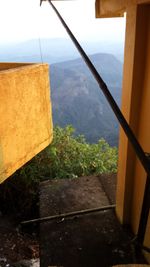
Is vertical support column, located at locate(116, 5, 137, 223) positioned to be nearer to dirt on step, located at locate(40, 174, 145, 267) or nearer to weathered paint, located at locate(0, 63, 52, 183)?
dirt on step, located at locate(40, 174, 145, 267)

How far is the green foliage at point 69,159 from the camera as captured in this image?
7.35 meters

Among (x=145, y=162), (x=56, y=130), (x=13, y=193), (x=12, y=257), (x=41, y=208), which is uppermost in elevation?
(x=145, y=162)

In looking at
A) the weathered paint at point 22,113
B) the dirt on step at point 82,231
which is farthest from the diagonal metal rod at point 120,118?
the weathered paint at point 22,113

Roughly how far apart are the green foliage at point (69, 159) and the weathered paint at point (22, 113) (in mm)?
2016

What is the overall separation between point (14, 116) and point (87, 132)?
23.5 meters

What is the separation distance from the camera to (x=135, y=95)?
7.69 feet

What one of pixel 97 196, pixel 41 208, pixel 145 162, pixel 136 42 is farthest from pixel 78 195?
pixel 145 162

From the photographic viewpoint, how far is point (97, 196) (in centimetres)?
355

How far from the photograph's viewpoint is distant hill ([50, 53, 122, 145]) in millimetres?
28859

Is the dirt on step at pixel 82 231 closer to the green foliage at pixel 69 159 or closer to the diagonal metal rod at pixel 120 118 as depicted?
the diagonal metal rod at pixel 120 118

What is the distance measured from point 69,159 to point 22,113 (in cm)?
351

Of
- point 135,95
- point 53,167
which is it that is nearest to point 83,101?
point 53,167

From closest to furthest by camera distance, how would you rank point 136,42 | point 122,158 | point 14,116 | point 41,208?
point 136,42 < point 122,158 < point 41,208 < point 14,116

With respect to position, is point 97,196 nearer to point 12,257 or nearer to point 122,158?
point 122,158
